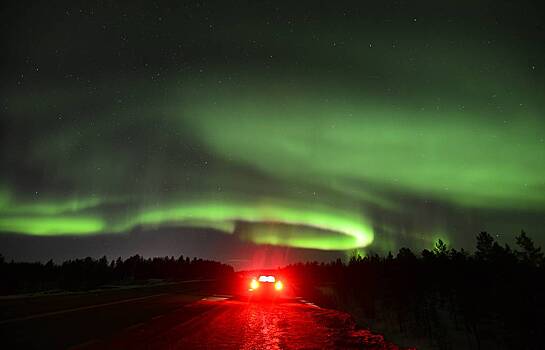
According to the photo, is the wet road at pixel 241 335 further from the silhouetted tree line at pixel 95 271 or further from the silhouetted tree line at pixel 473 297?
the silhouetted tree line at pixel 95 271

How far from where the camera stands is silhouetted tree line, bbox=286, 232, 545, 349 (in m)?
31.2

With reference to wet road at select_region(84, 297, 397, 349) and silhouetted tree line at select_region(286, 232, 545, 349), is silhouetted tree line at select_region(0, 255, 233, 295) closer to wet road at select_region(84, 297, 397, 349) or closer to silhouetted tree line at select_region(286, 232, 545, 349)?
silhouetted tree line at select_region(286, 232, 545, 349)

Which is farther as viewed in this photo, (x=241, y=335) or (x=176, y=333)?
(x=176, y=333)

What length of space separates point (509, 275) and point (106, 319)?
37.5 m

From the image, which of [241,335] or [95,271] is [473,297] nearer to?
[241,335]

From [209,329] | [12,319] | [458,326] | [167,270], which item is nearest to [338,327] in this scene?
[209,329]

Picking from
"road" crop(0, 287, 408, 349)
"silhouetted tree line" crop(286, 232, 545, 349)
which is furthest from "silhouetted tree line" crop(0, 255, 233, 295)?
"road" crop(0, 287, 408, 349)

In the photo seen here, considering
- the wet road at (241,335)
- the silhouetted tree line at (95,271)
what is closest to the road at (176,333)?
the wet road at (241,335)

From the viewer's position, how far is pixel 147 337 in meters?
8.99

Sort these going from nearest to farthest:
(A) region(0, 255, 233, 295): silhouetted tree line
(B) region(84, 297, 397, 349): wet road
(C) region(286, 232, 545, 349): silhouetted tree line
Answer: (B) region(84, 297, 397, 349): wet road < (C) region(286, 232, 545, 349): silhouetted tree line < (A) region(0, 255, 233, 295): silhouetted tree line

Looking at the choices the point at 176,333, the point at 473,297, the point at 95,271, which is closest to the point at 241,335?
Result: the point at 176,333

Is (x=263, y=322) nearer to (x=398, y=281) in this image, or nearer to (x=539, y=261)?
(x=398, y=281)

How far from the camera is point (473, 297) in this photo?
3550 cm

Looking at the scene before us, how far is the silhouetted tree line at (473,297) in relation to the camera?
102 feet
